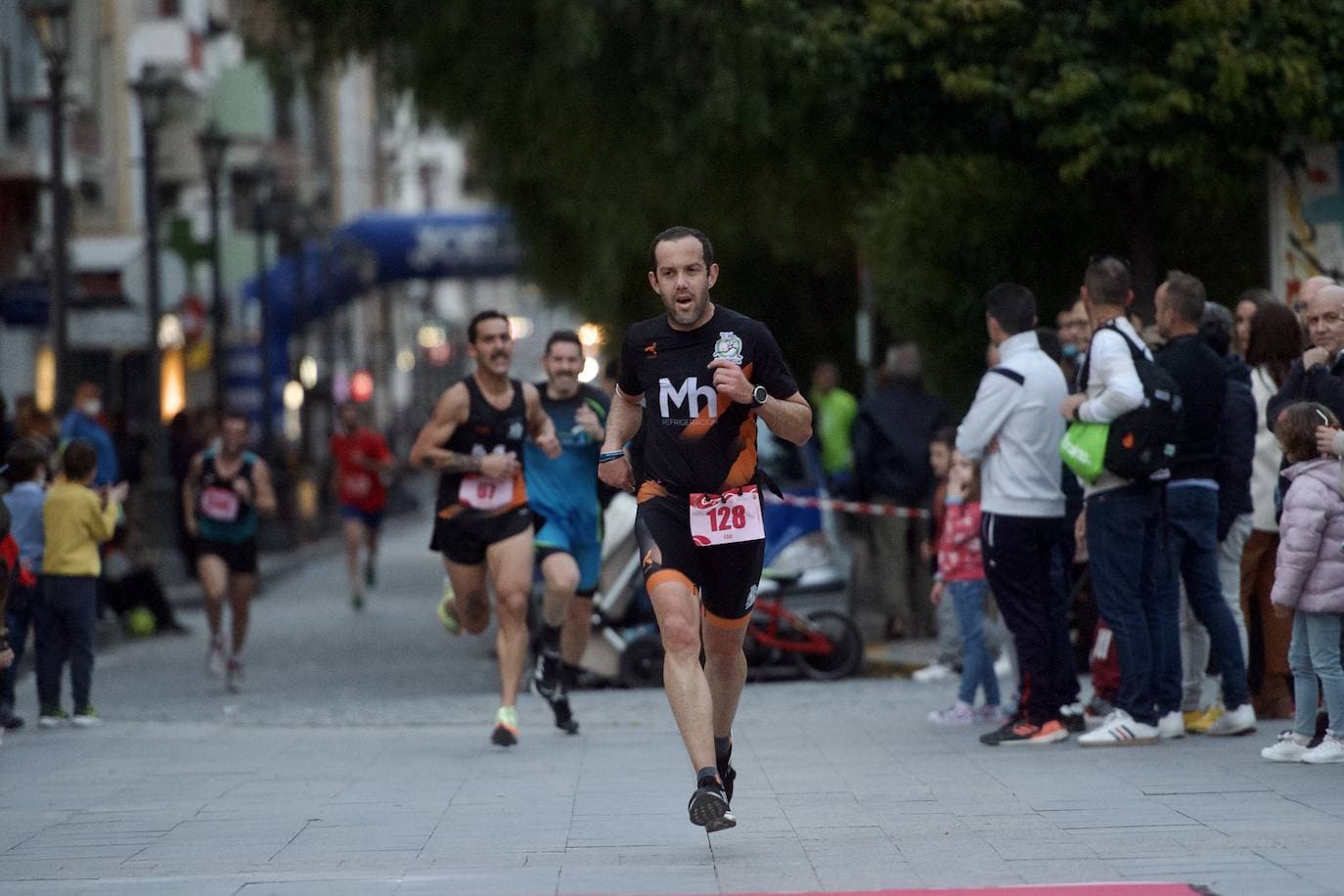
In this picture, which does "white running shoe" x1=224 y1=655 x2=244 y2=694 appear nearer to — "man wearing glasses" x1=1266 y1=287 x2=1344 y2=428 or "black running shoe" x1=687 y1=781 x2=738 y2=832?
"man wearing glasses" x1=1266 y1=287 x2=1344 y2=428

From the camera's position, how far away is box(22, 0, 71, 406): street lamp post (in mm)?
20688

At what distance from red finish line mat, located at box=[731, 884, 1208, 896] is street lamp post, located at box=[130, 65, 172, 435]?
18133 millimetres

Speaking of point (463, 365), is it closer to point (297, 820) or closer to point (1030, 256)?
point (1030, 256)

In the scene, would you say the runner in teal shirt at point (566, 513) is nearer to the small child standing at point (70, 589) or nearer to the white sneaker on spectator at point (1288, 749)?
the small child standing at point (70, 589)

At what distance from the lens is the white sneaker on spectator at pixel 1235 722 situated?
10.8m

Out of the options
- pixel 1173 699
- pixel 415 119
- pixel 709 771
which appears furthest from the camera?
pixel 415 119

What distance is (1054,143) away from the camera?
47.8 ft

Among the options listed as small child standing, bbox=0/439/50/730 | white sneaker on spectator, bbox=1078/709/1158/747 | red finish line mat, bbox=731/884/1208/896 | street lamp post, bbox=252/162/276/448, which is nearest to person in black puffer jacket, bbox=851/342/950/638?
small child standing, bbox=0/439/50/730

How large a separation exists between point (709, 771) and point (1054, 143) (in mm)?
7751

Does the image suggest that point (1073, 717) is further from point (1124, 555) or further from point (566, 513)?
point (566, 513)

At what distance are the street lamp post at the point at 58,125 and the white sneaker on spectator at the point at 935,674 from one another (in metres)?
9.30

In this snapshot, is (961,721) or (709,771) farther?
(961,721)

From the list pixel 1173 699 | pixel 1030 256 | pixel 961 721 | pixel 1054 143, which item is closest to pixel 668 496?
pixel 1173 699

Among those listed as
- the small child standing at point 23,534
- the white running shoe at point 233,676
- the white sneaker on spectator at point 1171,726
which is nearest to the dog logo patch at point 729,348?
the white sneaker on spectator at point 1171,726
